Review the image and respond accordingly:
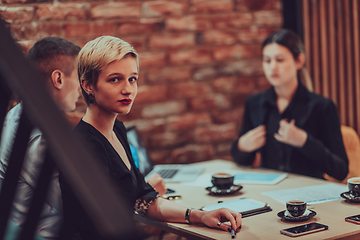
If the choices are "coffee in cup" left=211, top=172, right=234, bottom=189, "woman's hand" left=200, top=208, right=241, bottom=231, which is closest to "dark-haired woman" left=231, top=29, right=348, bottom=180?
"coffee in cup" left=211, top=172, right=234, bottom=189

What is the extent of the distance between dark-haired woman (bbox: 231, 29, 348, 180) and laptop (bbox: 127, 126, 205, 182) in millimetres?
321

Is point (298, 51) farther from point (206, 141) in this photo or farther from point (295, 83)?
point (206, 141)

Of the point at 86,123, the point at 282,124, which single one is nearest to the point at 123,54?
the point at 86,123

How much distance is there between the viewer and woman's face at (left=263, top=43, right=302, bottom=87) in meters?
2.26

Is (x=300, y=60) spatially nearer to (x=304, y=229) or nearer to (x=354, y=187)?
(x=354, y=187)

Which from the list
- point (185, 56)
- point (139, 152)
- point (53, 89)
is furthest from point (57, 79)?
point (185, 56)

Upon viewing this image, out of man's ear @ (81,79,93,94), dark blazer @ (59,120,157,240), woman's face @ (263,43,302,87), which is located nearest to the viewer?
dark blazer @ (59,120,157,240)

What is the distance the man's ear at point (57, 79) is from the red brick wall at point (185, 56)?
883 mm

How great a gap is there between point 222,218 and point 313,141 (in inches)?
35.8

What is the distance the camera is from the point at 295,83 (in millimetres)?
2367

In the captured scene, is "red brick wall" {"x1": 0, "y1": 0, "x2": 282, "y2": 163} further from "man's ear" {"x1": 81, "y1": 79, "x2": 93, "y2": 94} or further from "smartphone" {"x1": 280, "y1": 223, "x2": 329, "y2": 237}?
"smartphone" {"x1": 280, "y1": 223, "x2": 329, "y2": 237}

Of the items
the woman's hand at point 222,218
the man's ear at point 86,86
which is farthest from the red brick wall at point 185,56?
the woman's hand at point 222,218

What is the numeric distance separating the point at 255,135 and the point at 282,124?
0.22 m

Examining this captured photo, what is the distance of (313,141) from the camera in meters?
2.05
